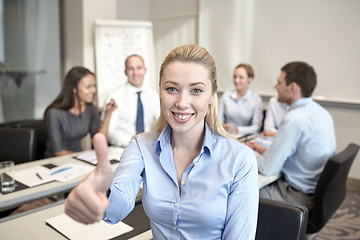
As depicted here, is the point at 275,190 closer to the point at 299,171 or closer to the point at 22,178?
the point at 299,171

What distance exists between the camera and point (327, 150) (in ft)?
7.34

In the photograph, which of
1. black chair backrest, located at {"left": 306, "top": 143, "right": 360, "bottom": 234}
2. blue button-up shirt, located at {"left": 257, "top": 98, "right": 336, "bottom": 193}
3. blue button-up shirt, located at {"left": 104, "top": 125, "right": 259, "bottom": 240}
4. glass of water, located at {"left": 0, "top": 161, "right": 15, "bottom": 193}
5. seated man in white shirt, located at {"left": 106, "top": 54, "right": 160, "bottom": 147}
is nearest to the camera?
blue button-up shirt, located at {"left": 104, "top": 125, "right": 259, "bottom": 240}

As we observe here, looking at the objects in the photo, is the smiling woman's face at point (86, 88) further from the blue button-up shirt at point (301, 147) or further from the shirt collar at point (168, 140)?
the shirt collar at point (168, 140)

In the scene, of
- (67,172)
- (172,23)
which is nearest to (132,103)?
(67,172)

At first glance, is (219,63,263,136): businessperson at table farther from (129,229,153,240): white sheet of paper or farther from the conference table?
(129,229,153,240): white sheet of paper

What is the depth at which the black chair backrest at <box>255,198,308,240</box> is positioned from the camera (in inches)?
47.8

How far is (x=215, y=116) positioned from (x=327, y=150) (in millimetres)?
1334

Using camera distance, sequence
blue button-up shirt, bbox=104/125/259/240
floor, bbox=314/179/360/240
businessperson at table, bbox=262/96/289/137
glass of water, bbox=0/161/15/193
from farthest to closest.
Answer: businessperson at table, bbox=262/96/289/137 → floor, bbox=314/179/360/240 → glass of water, bbox=0/161/15/193 → blue button-up shirt, bbox=104/125/259/240

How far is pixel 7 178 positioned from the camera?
169 centimetres

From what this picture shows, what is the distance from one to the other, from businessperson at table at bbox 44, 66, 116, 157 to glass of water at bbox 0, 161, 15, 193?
Result: 89 centimetres

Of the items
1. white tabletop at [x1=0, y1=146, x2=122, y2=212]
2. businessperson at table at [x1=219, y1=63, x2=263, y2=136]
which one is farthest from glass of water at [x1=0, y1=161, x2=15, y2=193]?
businessperson at table at [x1=219, y1=63, x2=263, y2=136]

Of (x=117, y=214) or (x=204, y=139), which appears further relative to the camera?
(x=204, y=139)

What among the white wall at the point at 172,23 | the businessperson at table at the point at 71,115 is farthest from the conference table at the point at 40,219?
the white wall at the point at 172,23

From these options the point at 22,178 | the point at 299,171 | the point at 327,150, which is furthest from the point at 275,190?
the point at 22,178
